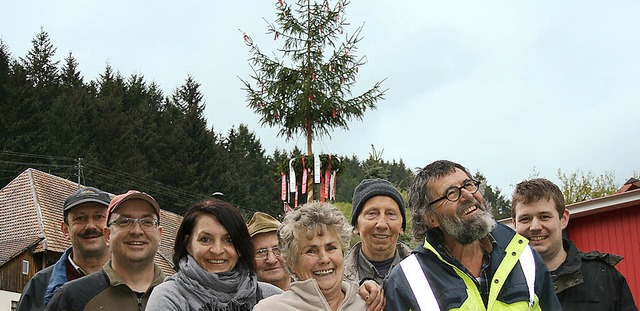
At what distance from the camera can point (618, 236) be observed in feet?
44.5

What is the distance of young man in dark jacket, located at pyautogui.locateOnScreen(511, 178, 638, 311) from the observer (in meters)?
4.55

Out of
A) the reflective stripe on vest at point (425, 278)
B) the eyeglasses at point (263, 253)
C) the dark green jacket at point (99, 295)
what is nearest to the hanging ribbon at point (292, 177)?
the eyeglasses at point (263, 253)

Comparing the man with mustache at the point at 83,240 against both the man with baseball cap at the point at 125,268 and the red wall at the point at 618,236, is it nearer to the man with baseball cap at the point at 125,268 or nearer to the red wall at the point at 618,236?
the man with baseball cap at the point at 125,268

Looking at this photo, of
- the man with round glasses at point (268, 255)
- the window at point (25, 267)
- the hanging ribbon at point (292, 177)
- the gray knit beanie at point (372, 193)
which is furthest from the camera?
the window at point (25, 267)

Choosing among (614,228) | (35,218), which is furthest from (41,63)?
(614,228)

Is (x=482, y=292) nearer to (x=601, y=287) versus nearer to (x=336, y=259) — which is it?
(x=336, y=259)

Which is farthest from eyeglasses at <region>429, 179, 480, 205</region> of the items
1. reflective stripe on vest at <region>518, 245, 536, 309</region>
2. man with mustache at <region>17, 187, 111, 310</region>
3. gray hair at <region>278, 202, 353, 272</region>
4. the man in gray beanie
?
man with mustache at <region>17, 187, 111, 310</region>

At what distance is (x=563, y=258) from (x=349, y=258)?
131cm

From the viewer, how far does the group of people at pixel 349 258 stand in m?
3.67

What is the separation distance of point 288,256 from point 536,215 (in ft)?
5.82

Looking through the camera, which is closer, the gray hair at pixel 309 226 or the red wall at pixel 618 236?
the gray hair at pixel 309 226

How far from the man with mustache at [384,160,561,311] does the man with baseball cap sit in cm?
155

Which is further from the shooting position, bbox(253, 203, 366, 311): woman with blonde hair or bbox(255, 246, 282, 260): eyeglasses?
bbox(255, 246, 282, 260): eyeglasses

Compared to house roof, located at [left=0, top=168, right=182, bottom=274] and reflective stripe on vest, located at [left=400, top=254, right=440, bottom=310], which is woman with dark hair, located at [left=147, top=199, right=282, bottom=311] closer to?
reflective stripe on vest, located at [left=400, top=254, right=440, bottom=310]
